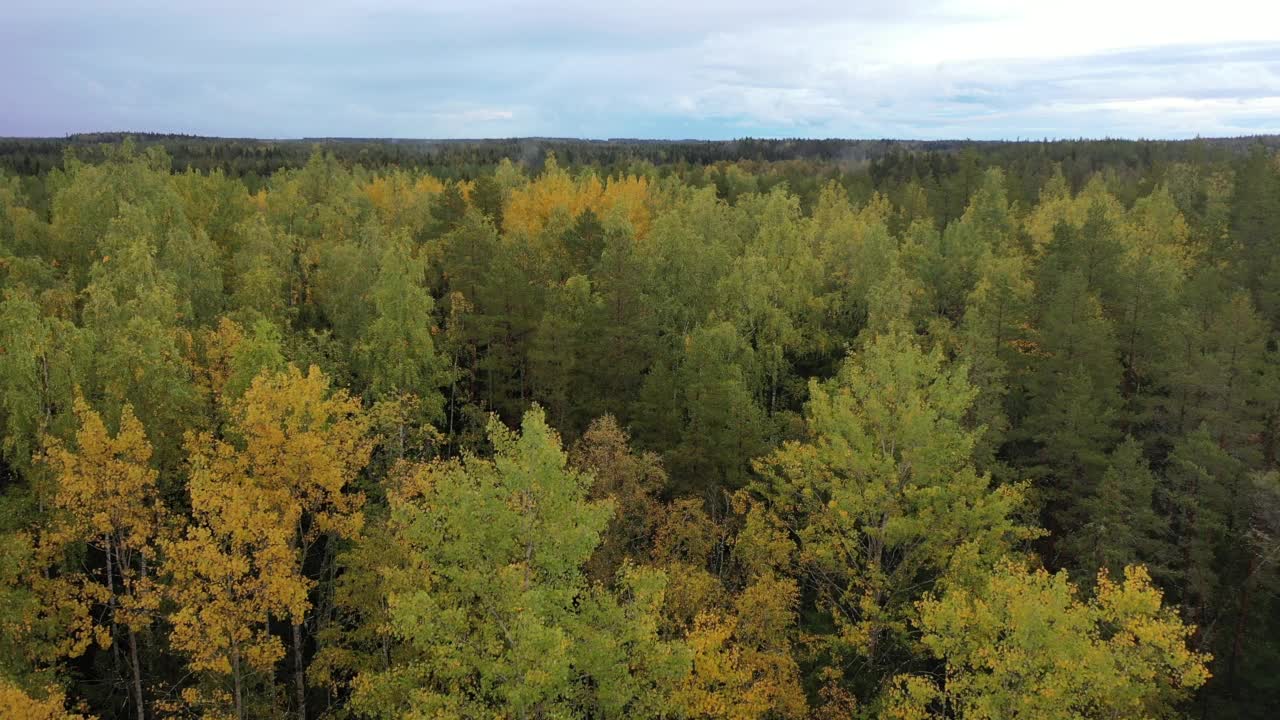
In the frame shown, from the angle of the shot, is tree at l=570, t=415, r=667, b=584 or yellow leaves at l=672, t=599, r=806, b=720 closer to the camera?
yellow leaves at l=672, t=599, r=806, b=720

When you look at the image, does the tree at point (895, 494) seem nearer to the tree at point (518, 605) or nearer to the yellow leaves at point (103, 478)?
the tree at point (518, 605)

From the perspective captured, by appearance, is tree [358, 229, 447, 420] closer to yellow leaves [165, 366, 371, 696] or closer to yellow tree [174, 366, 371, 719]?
yellow leaves [165, 366, 371, 696]

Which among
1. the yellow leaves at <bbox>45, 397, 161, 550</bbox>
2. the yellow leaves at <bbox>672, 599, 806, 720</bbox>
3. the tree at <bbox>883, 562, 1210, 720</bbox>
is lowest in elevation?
the yellow leaves at <bbox>672, 599, 806, 720</bbox>

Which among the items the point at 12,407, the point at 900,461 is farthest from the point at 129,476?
the point at 900,461

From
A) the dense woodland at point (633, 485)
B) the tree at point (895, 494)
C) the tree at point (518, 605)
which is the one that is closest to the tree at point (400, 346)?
the dense woodland at point (633, 485)

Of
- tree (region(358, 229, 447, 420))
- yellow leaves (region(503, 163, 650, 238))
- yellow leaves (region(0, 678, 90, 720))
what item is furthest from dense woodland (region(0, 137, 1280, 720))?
yellow leaves (region(503, 163, 650, 238))

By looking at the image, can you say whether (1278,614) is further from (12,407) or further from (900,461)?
(12,407)

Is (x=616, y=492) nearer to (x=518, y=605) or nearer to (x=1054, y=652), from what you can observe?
(x=518, y=605)

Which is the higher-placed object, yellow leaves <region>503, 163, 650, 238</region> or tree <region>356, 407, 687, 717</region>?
yellow leaves <region>503, 163, 650, 238</region>

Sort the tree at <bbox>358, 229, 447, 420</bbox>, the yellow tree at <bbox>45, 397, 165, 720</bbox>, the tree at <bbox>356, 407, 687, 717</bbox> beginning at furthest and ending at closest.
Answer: the tree at <bbox>358, 229, 447, 420</bbox> → the yellow tree at <bbox>45, 397, 165, 720</bbox> → the tree at <bbox>356, 407, 687, 717</bbox>
